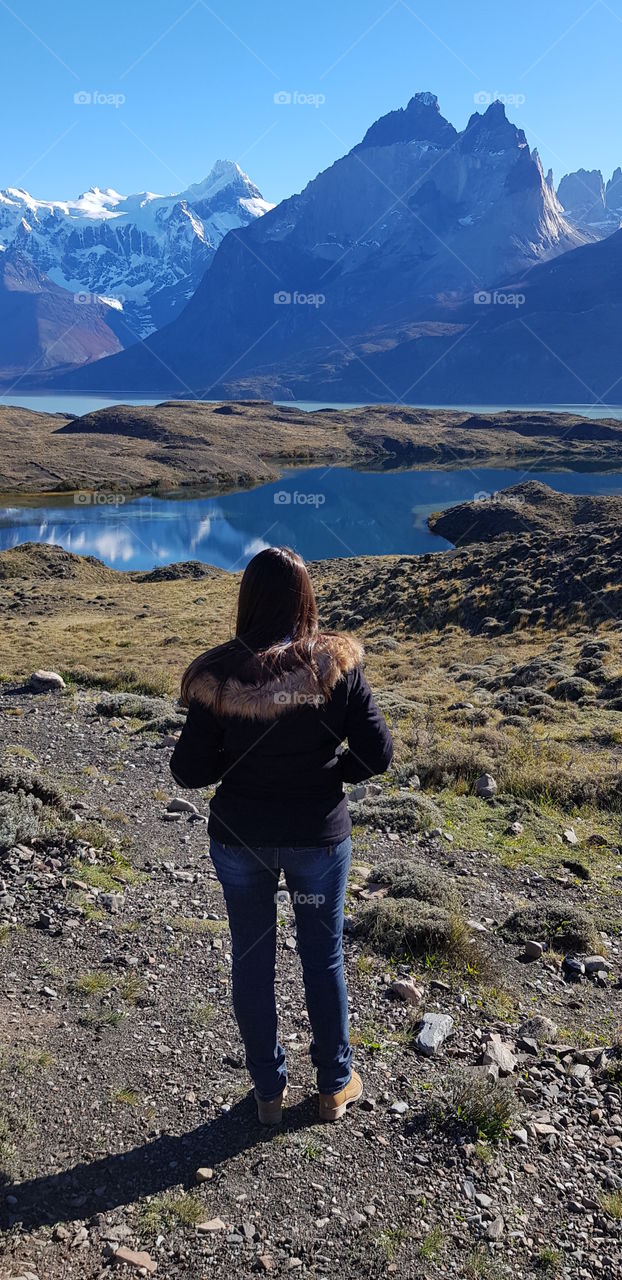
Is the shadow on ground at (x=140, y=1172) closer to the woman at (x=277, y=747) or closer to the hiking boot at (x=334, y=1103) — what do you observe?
the hiking boot at (x=334, y=1103)

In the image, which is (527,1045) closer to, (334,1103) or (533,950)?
(533,950)

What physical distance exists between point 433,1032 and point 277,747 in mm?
2528

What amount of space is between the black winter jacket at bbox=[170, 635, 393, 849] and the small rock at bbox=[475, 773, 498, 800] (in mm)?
6759

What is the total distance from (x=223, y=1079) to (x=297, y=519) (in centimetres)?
7192

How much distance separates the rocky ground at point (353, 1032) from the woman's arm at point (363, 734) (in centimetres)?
192

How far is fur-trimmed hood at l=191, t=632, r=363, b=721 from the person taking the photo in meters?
3.17

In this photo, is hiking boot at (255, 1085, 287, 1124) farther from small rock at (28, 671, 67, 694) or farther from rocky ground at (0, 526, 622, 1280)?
small rock at (28, 671, 67, 694)

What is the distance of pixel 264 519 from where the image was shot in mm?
75438

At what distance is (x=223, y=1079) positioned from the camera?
13.9 ft

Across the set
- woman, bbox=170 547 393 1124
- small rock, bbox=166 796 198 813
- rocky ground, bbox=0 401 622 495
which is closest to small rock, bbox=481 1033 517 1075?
woman, bbox=170 547 393 1124

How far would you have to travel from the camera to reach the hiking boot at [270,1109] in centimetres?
379

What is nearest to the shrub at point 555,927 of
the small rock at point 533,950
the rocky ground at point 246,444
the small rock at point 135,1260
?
the small rock at point 533,950

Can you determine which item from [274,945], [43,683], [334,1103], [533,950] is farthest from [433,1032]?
[43,683]

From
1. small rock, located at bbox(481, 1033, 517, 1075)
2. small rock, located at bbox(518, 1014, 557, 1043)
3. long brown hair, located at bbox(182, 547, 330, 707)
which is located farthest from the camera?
small rock, located at bbox(518, 1014, 557, 1043)
